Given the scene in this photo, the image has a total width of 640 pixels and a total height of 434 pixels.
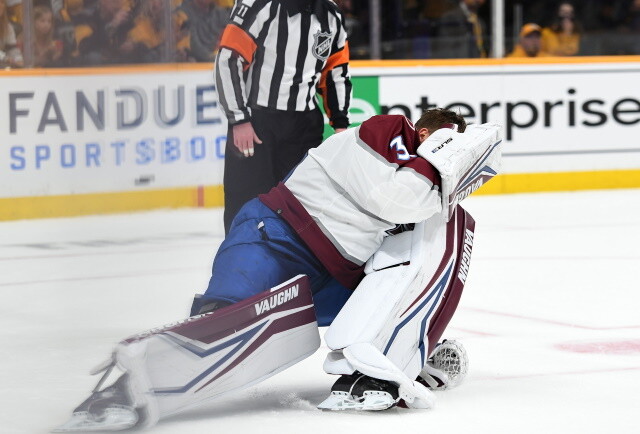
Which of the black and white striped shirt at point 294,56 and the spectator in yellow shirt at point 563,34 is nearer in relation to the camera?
the black and white striped shirt at point 294,56

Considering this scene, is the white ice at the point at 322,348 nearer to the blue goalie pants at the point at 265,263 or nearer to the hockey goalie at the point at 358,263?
the hockey goalie at the point at 358,263

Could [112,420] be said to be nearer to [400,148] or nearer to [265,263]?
[265,263]

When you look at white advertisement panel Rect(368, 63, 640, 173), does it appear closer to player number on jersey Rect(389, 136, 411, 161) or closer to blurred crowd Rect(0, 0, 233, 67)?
player number on jersey Rect(389, 136, 411, 161)

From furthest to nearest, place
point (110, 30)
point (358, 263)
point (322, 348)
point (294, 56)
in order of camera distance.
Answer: point (294, 56), point (322, 348), point (358, 263), point (110, 30)

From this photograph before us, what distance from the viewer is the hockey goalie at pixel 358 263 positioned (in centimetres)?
212

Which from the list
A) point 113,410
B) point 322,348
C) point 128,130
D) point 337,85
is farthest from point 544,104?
point 128,130

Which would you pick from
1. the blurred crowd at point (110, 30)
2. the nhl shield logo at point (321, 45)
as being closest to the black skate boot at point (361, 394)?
the blurred crowd at point (110, 30)

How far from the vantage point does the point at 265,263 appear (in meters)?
2.22

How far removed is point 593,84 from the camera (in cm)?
802

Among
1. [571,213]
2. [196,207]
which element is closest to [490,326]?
[196,207]

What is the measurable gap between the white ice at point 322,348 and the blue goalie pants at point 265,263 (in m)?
0.20

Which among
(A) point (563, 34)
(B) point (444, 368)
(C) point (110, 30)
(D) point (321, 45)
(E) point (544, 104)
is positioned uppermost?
(C) point (110, 30)

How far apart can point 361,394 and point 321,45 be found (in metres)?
1.56

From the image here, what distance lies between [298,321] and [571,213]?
177 inches
